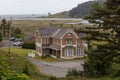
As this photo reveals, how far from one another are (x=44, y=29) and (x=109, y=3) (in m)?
36.1

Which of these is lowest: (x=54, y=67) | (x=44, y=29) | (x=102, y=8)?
(x=54, y=67)

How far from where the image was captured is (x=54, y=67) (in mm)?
48969

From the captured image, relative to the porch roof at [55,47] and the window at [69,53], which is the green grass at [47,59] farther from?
the window at [69,53]

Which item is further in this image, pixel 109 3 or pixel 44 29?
pixel 44 29

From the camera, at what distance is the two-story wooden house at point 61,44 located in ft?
196

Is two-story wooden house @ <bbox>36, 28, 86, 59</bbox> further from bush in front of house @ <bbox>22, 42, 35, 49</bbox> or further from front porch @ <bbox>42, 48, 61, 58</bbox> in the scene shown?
bush in front of house @ <bbox>22, 42, 35, 49</bbox>

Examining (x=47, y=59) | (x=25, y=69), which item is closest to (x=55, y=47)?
A: (x=47, y=59)

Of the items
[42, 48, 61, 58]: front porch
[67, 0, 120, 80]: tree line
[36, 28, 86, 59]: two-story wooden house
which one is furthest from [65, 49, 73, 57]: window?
[67, 0, 120, 80]: tree line

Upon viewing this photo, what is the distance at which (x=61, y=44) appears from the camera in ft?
196

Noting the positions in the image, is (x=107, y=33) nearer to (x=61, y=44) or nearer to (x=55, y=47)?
(x=61, y=44)

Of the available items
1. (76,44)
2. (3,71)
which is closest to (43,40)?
(76,44)

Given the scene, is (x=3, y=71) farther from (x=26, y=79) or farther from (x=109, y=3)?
(x=109, y=3)

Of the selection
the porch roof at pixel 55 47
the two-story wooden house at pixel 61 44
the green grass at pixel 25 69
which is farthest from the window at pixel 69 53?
the green grass at pixel 25 69

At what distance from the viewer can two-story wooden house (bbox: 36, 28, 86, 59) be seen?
5969cm
